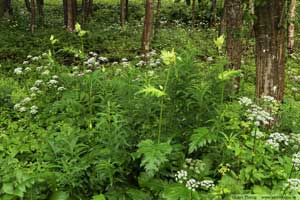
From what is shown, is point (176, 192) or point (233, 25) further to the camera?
point (233, 25)

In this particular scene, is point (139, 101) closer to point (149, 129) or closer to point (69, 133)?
point (149, 129)

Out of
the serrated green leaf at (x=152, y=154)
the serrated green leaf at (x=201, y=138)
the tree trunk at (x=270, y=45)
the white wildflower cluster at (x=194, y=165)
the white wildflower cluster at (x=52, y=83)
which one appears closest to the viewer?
the serrated green leaf at (x=152, y=154)

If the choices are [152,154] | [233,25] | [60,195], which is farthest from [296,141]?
[233,25]

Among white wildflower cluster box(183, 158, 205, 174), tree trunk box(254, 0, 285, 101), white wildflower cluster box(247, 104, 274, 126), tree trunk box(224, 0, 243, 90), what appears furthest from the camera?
tree trunk box(224, 0, 243, 90)

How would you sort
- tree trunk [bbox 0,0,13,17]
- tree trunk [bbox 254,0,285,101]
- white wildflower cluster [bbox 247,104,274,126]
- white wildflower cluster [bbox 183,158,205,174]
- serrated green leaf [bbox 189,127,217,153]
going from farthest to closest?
tree trunk [bbox 0,0,13,17] → tree trunk [bbox 254,0,285,101] → white wildflower cluster [bbox 183,158,205,174] → serrated green leaf [bbox 189,127,217,153] → white wildflower cluster [bbox 247,104,274,126]

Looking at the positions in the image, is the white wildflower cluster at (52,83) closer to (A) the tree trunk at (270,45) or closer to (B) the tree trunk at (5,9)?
(A) the tree trunk at (270,45)

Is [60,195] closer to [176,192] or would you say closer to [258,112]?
[176,192]

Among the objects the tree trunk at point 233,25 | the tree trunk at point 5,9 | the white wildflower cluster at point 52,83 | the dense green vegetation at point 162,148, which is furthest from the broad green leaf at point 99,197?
the tree trunk at point 5,9

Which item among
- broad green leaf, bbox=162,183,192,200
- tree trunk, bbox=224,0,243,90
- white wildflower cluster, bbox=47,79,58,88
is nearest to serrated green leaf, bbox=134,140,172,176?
broad green leaf, bbox=162,183,192,200

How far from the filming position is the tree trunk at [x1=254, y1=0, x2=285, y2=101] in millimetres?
6496

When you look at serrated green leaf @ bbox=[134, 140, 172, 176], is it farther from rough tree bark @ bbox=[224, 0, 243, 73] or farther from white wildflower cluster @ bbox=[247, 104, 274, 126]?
rough tree bark @ bbox=[224, 0, 243, 73]

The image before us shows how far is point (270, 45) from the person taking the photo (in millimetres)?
6551

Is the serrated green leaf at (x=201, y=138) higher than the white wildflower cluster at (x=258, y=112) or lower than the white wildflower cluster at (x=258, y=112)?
lower

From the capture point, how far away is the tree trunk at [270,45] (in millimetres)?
6496
